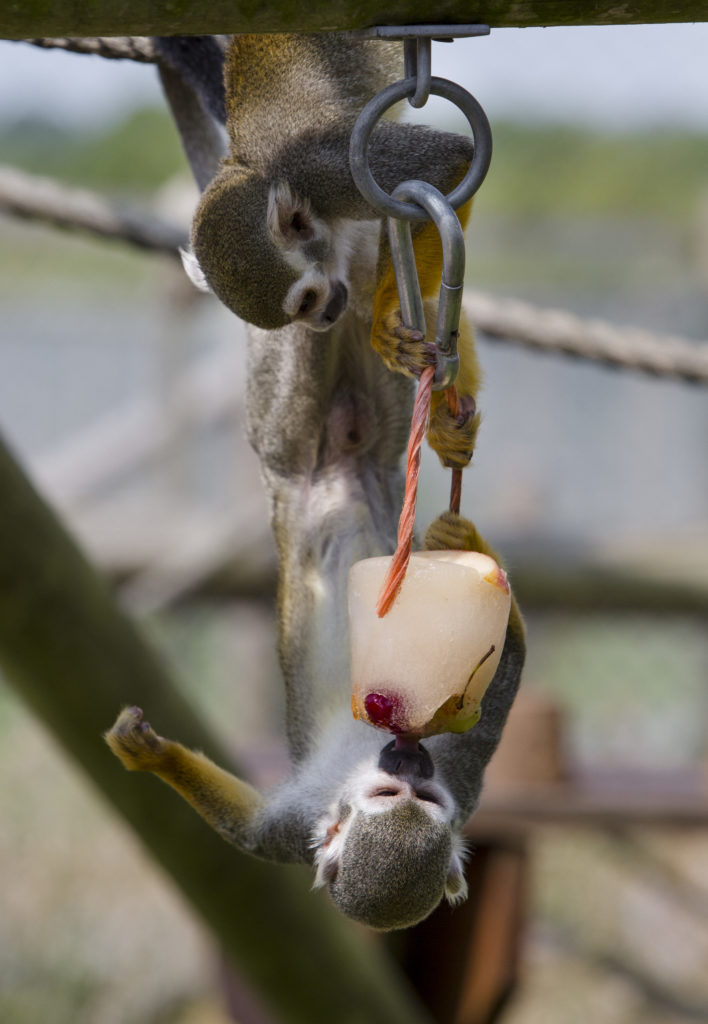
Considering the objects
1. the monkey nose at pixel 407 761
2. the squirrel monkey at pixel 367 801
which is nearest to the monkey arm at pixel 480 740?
A: the squirrel monkey at pixel 367 801

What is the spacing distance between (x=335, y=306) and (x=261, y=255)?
153 millimetres

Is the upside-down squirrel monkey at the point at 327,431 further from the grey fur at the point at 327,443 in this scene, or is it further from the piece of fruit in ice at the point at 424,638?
the piece of fruit in ice at the point at 424,638

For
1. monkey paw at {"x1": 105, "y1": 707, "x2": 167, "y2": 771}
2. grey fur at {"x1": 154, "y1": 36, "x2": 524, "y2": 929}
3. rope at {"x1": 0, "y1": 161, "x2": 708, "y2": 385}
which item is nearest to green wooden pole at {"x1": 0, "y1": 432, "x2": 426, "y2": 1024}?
grey fur at {"x1": 154, "y1": 36, "x2": 524, "y2": 929}

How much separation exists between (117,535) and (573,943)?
2782 mm

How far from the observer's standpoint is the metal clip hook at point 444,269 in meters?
1.02

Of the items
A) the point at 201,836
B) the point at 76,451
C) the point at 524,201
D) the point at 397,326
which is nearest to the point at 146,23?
the point at 397,326

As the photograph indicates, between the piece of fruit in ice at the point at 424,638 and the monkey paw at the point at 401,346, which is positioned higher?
the monkey paw at the point at 401,346

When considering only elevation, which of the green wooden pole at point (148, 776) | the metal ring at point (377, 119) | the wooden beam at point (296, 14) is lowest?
the green wooden pole at point (148, 776)

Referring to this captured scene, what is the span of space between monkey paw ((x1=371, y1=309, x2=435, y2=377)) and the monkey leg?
0.54 m

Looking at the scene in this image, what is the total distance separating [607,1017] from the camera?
5.12m

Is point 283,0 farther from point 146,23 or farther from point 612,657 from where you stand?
point 612,657

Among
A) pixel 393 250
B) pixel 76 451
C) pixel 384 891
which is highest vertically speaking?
pixel 393 250

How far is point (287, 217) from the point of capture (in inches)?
67.0

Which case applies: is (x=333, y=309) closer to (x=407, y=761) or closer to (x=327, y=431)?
(x=327, y=431)
